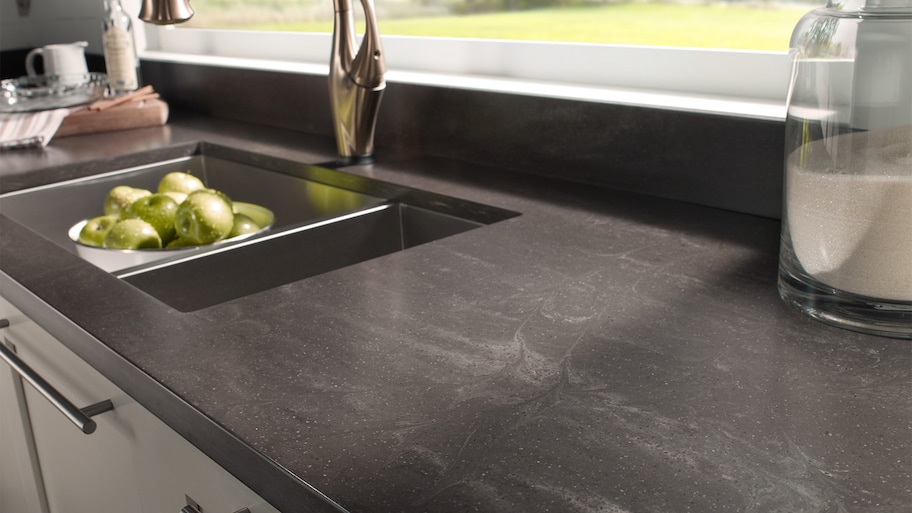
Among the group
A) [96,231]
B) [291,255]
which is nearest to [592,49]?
[291,255]

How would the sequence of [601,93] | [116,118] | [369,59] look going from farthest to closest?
[116,118] → [369,59] → [601,93]

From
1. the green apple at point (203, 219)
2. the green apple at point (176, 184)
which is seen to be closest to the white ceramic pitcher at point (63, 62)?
the green apple at point (176, 184)

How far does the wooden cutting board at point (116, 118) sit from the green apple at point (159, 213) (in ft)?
2.33

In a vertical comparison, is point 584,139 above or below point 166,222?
above

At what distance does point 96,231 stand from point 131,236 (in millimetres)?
92

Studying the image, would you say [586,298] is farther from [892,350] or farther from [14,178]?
[14,178]

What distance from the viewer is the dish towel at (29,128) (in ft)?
6.16

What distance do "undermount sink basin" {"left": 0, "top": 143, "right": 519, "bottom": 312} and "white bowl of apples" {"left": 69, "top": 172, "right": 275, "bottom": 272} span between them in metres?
0.06

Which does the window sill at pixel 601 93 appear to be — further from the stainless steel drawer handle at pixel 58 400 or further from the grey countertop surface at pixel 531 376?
the stainless steel drawer handle at pixel 58 400

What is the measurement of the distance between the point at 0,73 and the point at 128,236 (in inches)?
67.9

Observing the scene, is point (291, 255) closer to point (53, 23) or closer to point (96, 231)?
point (96, 231)

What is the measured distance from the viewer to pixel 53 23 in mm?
2709

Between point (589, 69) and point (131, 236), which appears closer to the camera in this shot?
point (131, 236)

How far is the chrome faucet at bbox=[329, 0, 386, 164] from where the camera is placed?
Result: 146 cm
